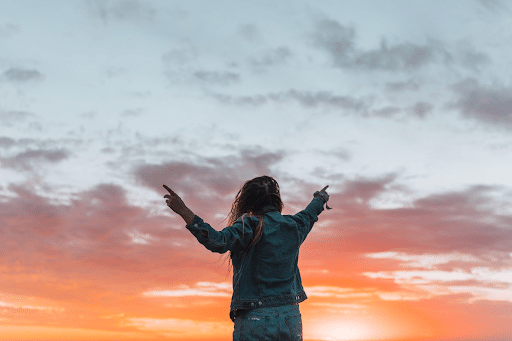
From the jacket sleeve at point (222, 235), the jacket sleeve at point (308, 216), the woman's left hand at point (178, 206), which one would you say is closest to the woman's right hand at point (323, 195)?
the jacket sleeve at point (308, 216)

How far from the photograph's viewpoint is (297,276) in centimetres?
905

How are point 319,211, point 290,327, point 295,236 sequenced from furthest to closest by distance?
1. point 319,211
2. point 295,236
3. point 290,327

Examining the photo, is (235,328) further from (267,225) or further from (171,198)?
(171,198)

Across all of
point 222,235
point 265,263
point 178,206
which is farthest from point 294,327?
point 178,206

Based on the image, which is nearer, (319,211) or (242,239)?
(242,239)

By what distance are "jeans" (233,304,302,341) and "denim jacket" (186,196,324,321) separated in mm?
108

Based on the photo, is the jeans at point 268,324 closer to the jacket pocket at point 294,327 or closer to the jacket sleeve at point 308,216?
the jacket pocket at point 294,327

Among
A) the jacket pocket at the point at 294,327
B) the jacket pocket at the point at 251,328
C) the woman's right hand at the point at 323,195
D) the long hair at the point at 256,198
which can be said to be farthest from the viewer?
the woman's right hand at the point at 323,195

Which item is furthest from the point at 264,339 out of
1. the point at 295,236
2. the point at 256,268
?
the point at 295,236

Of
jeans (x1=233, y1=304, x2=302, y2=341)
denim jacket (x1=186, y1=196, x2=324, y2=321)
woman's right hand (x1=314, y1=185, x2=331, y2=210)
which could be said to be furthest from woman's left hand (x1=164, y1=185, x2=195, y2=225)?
woman's right hand (x1=314, y1=185, x2=331, y2=210)

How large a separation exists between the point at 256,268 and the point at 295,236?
892 millimetres

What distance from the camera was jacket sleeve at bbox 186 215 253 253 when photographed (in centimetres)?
772

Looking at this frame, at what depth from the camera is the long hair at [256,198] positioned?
904 cm

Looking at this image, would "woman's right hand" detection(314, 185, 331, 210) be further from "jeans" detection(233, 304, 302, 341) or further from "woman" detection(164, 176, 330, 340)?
"jeans" detection(233, 304, 302, 341)
